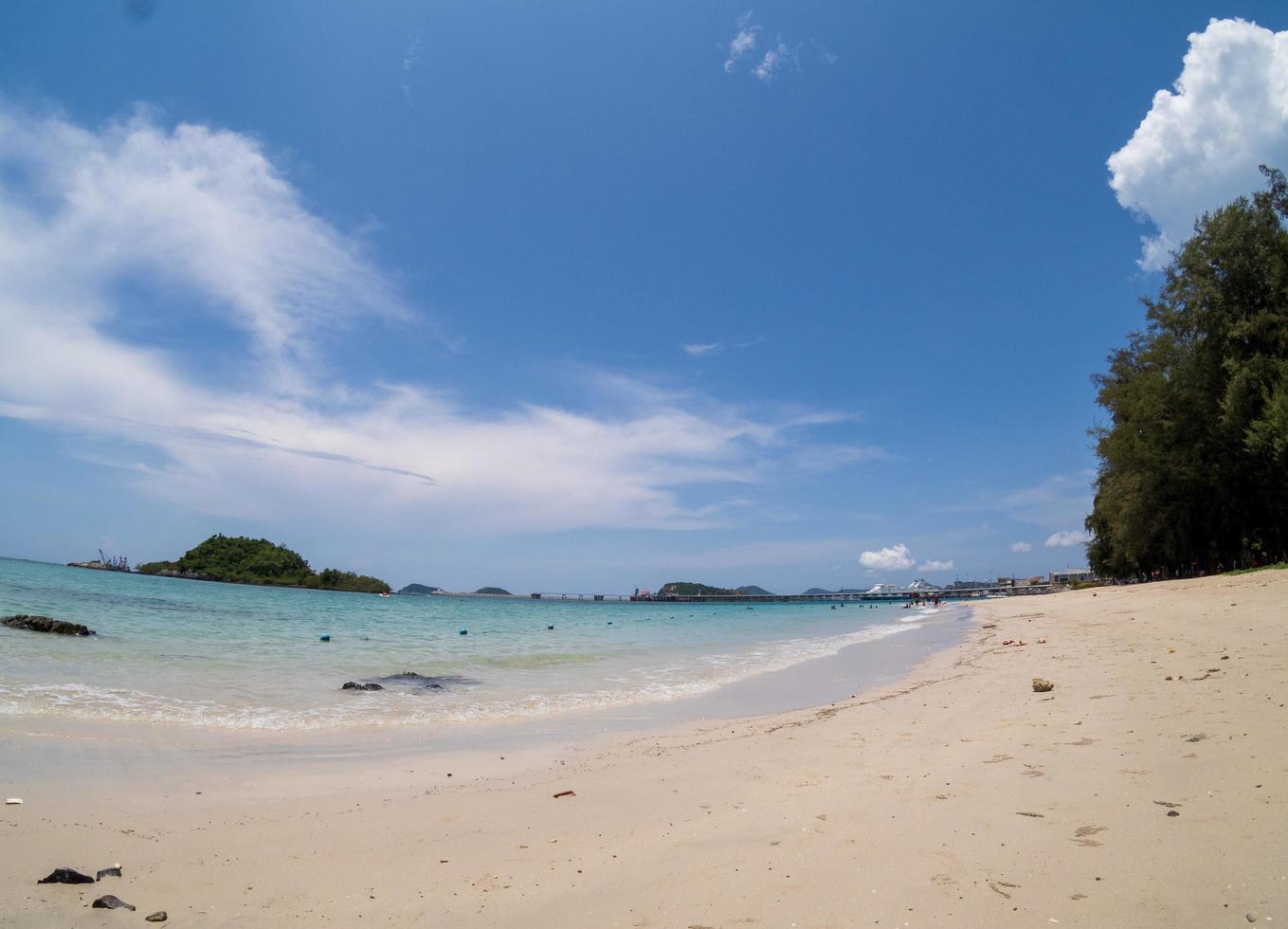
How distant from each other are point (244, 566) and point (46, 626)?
11240 centimetres

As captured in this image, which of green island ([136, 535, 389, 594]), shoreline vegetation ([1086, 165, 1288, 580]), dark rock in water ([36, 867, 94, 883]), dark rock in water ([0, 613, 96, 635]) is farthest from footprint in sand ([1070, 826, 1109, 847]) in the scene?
green island ([136, 535, 389, 594])

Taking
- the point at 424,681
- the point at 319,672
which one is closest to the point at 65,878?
the point at 424,681

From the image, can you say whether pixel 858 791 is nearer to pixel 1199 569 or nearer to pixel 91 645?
pixel 91 645

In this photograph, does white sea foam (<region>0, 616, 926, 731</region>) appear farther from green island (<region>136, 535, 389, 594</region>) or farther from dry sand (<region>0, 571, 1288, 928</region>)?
green island (<region>136, 535, 389, 594</region>)

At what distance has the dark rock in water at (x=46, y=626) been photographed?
17328mm

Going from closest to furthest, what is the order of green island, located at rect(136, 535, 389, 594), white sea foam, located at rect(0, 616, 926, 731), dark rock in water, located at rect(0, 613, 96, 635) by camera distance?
white sea foam, located at rect(0, 616, 926, 731)
dark rock in water, located at rect(0, 613, 96, 635)
green island, located at rect(136, 535, 389, 594)

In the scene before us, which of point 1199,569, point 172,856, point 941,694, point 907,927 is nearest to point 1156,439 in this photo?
point 1199,569

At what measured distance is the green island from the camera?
111250mm

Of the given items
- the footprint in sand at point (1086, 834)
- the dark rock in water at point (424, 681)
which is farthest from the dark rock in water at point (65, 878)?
the dark rock in water at point (424, 681)

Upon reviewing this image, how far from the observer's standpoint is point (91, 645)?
51.4 ft

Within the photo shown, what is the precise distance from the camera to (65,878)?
3752mm

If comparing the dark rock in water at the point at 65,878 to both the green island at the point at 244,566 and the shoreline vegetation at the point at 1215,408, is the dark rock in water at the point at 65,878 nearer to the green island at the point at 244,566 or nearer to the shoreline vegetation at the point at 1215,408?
the shoreline vegetation at the point at 1215,408

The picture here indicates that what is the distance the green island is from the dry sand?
127 metres

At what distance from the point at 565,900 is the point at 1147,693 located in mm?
7487
